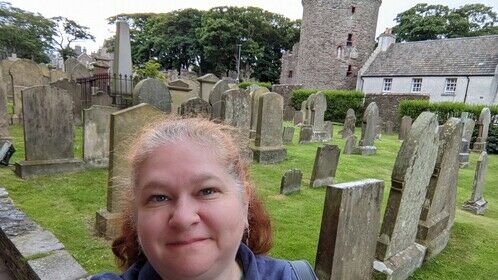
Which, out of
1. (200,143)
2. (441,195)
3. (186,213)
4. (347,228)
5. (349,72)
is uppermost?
(349,72)

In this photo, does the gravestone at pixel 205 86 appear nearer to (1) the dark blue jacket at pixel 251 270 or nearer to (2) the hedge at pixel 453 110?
(1) the dark blue jacket at pixel 251 270

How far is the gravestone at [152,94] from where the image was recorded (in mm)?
6555

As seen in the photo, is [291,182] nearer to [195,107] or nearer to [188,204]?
[195,107]

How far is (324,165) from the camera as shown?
22.3ft

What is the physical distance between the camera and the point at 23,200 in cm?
478

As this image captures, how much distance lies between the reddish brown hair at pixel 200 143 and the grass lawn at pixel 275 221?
162 centimetres

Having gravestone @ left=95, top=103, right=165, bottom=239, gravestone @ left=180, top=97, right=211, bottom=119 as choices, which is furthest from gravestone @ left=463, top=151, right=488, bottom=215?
gravestone @ left=95, top=103, right=165, bottom=239

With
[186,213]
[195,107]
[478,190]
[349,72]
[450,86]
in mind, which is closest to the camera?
[186,213]

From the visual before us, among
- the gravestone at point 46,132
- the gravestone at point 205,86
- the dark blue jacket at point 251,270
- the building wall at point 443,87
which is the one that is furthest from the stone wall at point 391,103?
the dark blue jacket at point 251,270

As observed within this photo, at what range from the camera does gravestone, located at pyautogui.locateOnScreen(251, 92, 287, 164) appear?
853 cm

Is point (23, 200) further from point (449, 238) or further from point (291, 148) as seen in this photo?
point (291, 148)

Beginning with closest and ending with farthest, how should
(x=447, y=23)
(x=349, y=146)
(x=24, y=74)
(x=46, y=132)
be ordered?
(x=46, y=132) → (x=349, y=146) → (x=24, y=74) → (x=447, y=23)

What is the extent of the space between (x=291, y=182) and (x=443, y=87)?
82.9 ft

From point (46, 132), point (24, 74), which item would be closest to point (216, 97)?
point (46, 132)
